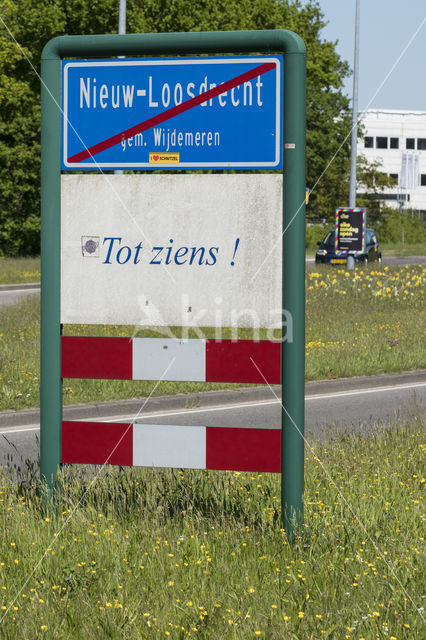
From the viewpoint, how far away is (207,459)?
4.59 m

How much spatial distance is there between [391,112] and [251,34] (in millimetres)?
111433

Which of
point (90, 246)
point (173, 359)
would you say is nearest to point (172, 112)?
point (90, 246)

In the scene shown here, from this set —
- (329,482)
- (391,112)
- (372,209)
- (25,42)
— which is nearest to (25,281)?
(25,42)

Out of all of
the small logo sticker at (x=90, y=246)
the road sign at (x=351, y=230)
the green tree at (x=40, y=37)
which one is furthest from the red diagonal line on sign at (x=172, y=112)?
the green tree at (x=40, y=37)

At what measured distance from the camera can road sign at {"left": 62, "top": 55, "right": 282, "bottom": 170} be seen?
4586 millimetres

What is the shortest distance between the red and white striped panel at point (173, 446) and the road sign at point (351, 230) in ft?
68.6

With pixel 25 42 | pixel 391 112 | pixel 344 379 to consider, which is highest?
pixel 391 112

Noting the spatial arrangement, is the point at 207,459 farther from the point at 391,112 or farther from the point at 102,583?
the point at 391,112

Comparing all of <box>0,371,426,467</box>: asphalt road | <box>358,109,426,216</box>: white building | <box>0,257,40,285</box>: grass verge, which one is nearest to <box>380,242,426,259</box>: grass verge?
<box>0,257,40,285</box>: grass verge

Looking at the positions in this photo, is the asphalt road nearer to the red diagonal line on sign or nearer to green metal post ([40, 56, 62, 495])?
green metal post ([40, 56, 62, 495])

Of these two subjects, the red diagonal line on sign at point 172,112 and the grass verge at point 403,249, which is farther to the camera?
the grass verge at point 403,249

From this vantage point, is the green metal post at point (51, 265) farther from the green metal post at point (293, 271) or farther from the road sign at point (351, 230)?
the road sign at point (351, 230)

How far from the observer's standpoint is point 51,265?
4801 mm

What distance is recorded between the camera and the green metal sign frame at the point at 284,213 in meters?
4.50
